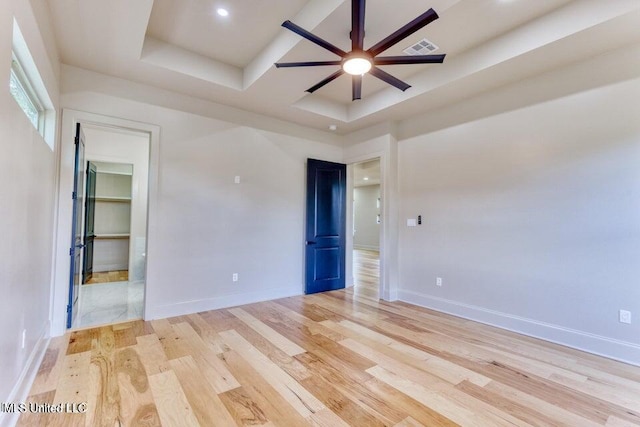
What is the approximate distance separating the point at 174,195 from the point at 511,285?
424cm

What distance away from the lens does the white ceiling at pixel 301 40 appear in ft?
8.01

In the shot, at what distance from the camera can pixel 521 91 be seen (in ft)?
11.0

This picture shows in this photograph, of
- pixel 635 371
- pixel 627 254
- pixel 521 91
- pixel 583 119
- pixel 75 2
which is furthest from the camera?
pixel 521 91

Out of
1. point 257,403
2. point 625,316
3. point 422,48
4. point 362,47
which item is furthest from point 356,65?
point 625,316

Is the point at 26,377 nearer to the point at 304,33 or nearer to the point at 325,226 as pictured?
the point at 304,33

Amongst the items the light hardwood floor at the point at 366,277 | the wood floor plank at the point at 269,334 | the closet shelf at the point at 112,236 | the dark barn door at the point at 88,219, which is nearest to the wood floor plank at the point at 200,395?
the wood floor plank at the point at 269,334

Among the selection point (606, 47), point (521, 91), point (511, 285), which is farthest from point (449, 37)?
point (511, 285)

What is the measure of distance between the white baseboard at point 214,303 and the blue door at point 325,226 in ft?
1.69

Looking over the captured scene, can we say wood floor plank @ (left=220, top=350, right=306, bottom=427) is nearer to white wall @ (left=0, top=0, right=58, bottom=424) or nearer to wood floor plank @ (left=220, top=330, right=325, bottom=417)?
wood floor plank @ (left=220, top=330, right=325, bottom=417)

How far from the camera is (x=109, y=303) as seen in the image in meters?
4.26

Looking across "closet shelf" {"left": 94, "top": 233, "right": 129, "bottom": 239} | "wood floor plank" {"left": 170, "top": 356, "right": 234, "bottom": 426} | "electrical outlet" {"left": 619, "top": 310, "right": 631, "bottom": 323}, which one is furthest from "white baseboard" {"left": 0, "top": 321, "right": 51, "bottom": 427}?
"electrical outlet" {"left": 619, "top": 310, "right": 631, "bottom": 323}

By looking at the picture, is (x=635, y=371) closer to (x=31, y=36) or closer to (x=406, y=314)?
(x=406, y=314)

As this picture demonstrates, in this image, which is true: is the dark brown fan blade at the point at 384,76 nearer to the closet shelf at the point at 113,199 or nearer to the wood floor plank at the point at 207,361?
the wood floor plank at the point at 207,361

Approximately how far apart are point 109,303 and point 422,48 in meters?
5.25
